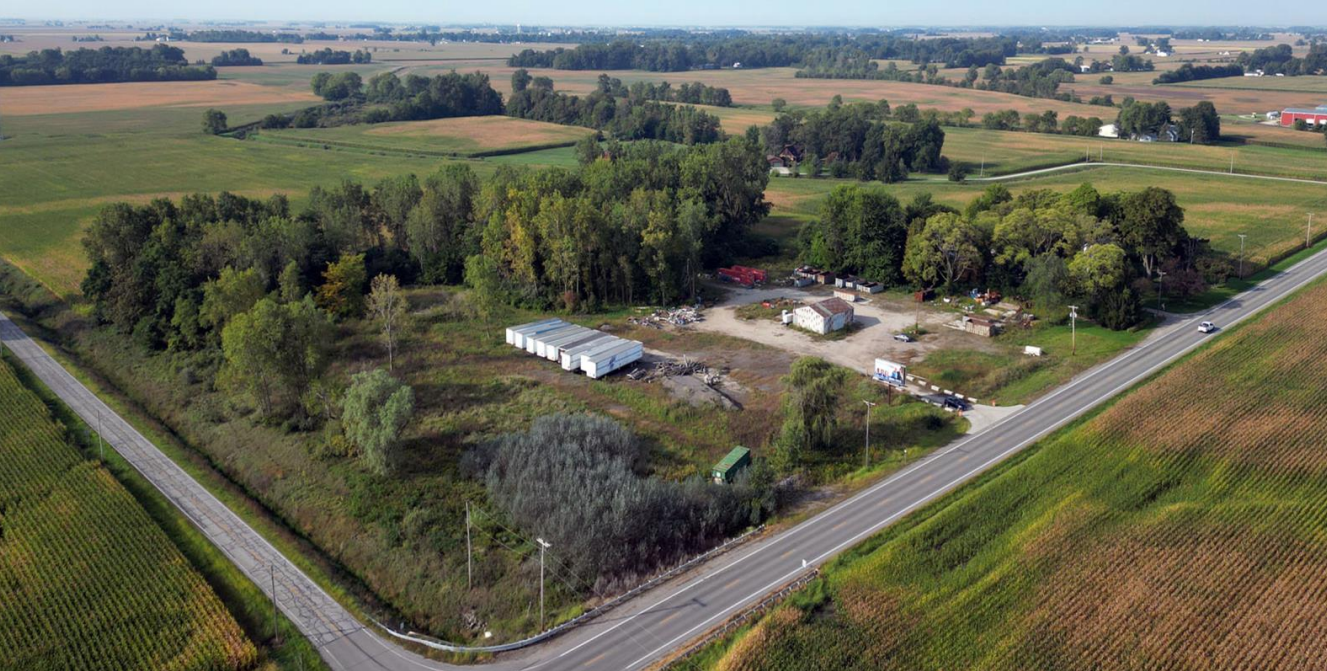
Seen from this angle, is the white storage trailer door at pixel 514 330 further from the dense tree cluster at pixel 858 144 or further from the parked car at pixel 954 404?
the dense tree cluster at pixel 858 144

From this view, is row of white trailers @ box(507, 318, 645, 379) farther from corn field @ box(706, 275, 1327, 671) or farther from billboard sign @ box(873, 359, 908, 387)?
corn field @ box(706, 275, 1327, 671)

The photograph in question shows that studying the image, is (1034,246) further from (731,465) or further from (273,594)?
(273,594)

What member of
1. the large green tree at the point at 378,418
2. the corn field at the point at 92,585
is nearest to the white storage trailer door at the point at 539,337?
the large green tree at the point at 378,418

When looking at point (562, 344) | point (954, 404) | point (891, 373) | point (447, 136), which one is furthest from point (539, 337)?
point (447, 136)

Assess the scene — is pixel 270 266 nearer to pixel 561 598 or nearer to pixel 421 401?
pixel 421 401

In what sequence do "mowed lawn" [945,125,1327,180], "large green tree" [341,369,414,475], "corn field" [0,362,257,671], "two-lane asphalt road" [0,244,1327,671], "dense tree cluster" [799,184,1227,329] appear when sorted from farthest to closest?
1. "mowed lawn" [945,125,1327,180]
2. "dense tree cluster" [799,184,1227,329]
3. "large green tree" [341,369,414,475]
4. "two-lane asphalt road" [0,244,1327,671]
5. "corn field" [0,362,257,671]

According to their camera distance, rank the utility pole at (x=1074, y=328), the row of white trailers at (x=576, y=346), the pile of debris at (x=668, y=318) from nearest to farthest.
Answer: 1. the row of white trailers at (x=576, y=346)
2. the utility pole at (x=1074, y=328)
3. the pile of debris at (x=668, y=318)

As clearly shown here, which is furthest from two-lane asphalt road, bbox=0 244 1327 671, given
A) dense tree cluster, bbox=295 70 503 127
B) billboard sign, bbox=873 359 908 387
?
dense tree cluster, bbox=295 70 503 127
